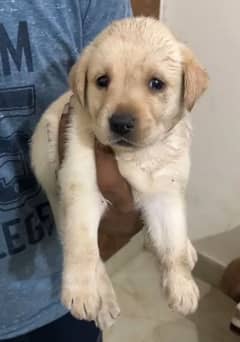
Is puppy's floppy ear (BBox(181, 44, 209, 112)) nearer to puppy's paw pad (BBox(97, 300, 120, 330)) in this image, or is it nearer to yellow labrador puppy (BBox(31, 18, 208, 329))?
yellow labrador puppy (BBox(31, 18, 208, 329))

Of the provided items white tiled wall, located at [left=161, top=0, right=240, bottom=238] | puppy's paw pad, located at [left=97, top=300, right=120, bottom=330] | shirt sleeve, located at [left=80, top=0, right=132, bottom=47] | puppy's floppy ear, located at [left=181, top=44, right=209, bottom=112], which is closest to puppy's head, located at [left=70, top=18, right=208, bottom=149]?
puppy's floppy ear, located at [left=181, top=44, right=209, bottom=112]

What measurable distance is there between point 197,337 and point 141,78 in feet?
3.99

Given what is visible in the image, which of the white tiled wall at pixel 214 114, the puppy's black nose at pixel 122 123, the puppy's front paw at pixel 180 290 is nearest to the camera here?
the puppy's black nose at pixel 122 123

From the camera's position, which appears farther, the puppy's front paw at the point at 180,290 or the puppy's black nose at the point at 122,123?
the puppy's front paw at the point at 180,290

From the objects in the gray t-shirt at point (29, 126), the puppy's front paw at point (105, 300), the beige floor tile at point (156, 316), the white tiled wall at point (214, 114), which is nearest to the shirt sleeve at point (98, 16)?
the gray t-shirt at point (29, 126)

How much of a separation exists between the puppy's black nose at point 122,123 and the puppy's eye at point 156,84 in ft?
0.22

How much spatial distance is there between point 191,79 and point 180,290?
32cm

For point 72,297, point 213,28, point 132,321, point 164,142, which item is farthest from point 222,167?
point 72,297

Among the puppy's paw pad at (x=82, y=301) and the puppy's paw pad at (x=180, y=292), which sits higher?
the puppy's paw pad at (x=82, y=301)

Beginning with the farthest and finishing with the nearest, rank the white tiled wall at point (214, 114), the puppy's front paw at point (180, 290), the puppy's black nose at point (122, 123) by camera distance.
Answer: the white tiled wall at point (214, 114)
the puppy's front paw at point (180, 290)
the puppy's black nose at point (122, 123)

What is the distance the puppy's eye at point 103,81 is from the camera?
0.84 metres

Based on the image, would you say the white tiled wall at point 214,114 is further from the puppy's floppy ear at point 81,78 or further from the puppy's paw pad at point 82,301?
the puppy's paw pad at point 82,301

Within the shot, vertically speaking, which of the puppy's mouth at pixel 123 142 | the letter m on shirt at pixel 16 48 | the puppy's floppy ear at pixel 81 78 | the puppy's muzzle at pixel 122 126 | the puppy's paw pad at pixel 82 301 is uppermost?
the letter m on shirt at pixel 16 48

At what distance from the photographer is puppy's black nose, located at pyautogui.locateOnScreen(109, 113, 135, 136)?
0.79 m
